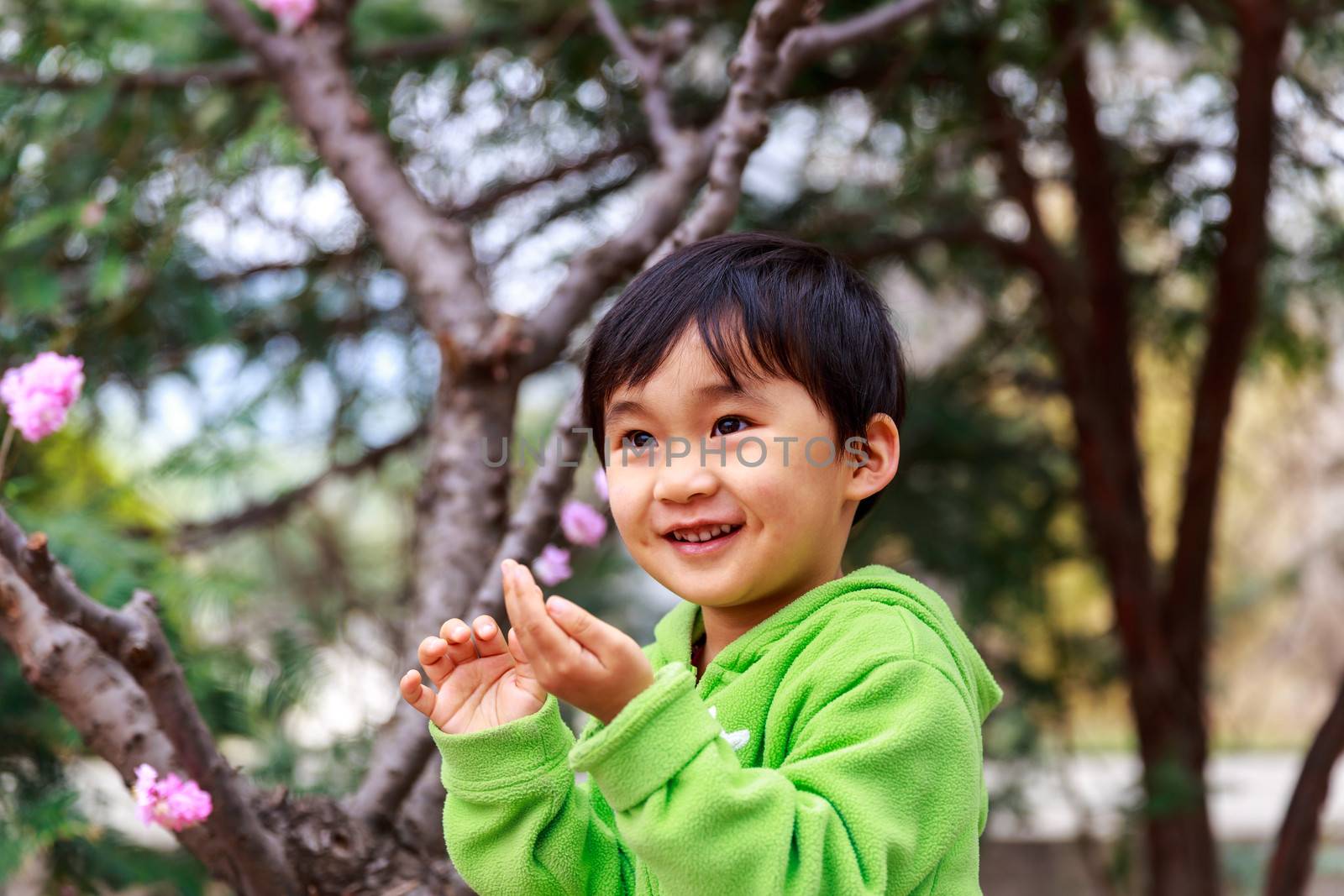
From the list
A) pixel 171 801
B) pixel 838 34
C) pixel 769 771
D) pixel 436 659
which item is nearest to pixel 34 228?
pixel 171 801

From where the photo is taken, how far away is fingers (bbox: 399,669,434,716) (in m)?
1.04

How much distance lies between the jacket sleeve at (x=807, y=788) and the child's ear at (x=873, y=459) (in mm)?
178

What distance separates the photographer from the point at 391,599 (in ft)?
→ 11.3

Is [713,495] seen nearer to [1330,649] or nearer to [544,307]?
[544,307]

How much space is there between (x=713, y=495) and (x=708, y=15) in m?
1.94

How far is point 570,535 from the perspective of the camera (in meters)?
1.79

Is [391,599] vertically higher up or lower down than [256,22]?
lower down

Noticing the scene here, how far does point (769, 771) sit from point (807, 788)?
0.13ft

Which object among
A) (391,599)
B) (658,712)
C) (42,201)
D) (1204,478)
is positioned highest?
(42,201)

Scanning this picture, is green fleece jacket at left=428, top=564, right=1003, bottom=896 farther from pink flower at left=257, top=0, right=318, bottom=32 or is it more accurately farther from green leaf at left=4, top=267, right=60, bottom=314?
green leaf at left=4, top=267, right=60, bottom=314

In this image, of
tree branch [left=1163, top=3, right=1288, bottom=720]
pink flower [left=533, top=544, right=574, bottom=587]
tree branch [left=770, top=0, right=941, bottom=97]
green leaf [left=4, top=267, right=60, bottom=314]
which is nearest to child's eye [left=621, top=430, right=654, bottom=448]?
pink flower [left=533, top=544, right=574, bottom=587]

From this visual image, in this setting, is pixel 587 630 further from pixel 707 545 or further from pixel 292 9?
pixel 292 9

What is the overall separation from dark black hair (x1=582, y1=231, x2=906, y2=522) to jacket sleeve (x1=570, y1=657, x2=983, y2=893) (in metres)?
0.23

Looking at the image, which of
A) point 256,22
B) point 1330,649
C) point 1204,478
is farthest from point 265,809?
point 1330,649
